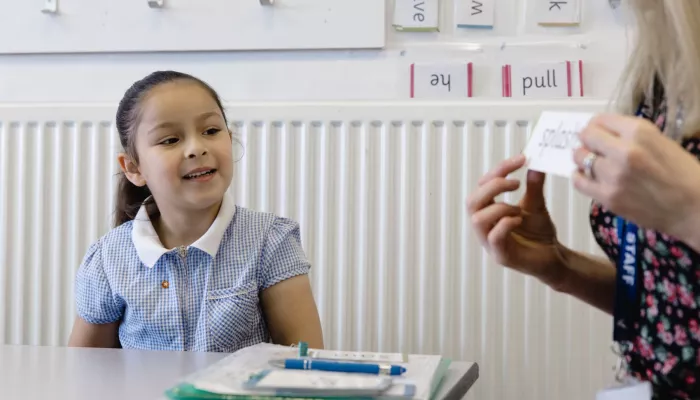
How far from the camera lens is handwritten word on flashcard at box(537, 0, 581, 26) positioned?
Answer: 1.50m

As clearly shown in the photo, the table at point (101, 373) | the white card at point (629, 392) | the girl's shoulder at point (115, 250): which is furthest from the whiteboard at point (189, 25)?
the white card at point (629, 392)

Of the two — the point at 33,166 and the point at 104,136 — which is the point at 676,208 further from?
the point at 33,166

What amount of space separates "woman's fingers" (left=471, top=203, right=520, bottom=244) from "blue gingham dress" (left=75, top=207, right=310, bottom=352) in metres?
0.47

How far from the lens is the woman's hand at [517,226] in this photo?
0.76 m

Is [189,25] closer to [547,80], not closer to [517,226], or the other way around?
[547,80]

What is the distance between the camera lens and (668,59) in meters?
0.74

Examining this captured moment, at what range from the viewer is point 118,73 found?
5.38ft

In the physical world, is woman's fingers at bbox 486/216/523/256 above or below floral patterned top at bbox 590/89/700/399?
above

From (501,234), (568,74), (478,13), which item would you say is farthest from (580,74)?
(501,234)

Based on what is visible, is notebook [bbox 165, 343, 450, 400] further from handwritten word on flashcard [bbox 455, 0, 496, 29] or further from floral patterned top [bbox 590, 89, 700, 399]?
handwritten word on flashcard [bbox 455, 0, 496, 29]

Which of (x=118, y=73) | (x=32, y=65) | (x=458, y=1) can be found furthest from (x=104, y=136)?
(x=458, y=1)

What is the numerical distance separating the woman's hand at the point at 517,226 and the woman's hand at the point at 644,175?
0.11m

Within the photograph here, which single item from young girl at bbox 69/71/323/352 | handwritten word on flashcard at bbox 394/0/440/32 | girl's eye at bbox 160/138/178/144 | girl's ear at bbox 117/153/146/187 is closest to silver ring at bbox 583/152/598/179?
young girl at bbox 69/71/323/352

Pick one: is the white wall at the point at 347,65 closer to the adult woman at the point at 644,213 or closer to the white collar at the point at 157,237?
the white collar at the point at 157,237
